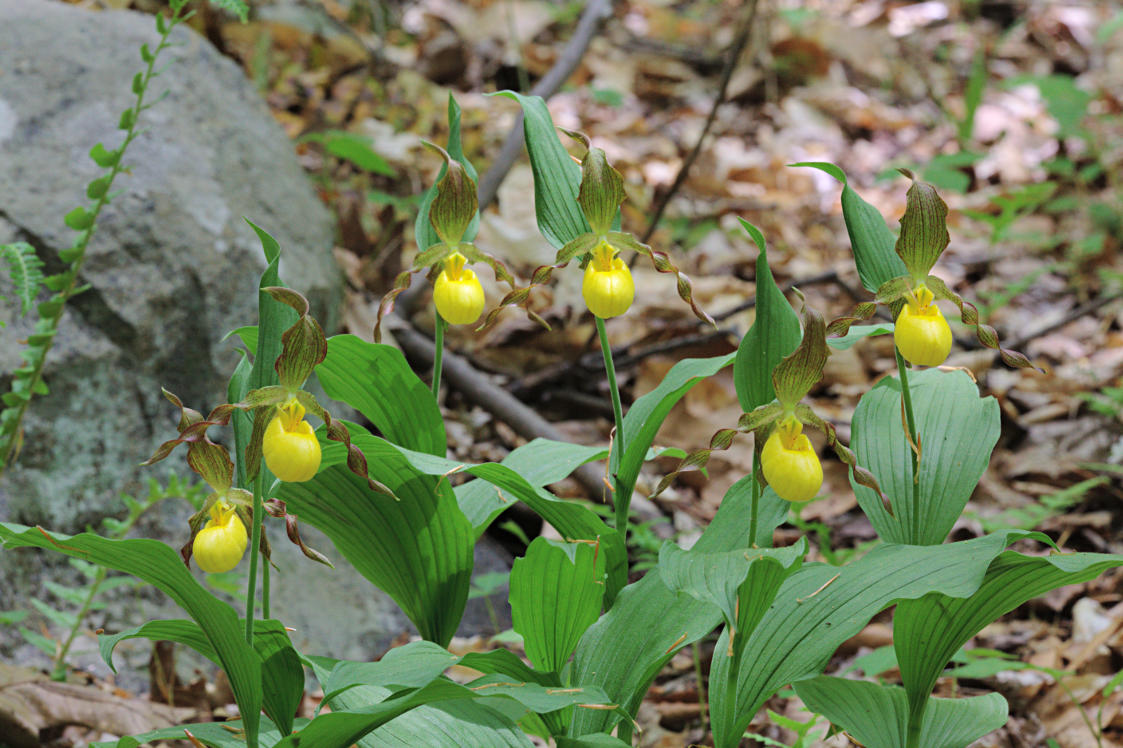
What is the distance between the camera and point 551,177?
1188mm

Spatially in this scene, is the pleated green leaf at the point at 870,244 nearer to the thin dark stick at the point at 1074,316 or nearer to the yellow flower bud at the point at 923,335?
the yellow flower bud at the point at 923,335

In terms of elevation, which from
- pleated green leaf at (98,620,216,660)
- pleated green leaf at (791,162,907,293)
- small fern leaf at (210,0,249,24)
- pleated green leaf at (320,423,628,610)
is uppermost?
small fern leaf at (210,0,249,24)

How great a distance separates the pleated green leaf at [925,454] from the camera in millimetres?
1224

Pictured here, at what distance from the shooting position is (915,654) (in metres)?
1.15

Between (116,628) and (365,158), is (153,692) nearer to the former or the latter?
(116,628)

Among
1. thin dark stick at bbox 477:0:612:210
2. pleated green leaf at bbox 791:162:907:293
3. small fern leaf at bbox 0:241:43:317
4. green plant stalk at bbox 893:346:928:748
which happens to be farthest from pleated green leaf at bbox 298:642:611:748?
thin dark stick at bbox 477:0:612:210

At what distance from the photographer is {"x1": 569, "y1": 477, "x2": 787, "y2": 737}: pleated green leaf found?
110 cm

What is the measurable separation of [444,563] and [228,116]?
4.94 ft

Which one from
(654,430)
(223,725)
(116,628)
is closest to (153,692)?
(116,628)

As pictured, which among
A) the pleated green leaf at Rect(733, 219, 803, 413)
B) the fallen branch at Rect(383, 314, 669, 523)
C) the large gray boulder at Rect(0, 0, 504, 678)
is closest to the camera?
the pleated green leaf at Rect(733, 219, 803, 413)

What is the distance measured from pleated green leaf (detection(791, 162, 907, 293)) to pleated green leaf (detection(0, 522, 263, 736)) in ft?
2.79

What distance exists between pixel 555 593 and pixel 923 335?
1.86ft

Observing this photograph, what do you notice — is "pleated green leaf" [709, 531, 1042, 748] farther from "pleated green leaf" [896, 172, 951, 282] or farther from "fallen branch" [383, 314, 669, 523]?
"fallen branch" [383, 314, 669, 523]

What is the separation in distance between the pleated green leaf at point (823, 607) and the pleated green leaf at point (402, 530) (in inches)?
15.5
